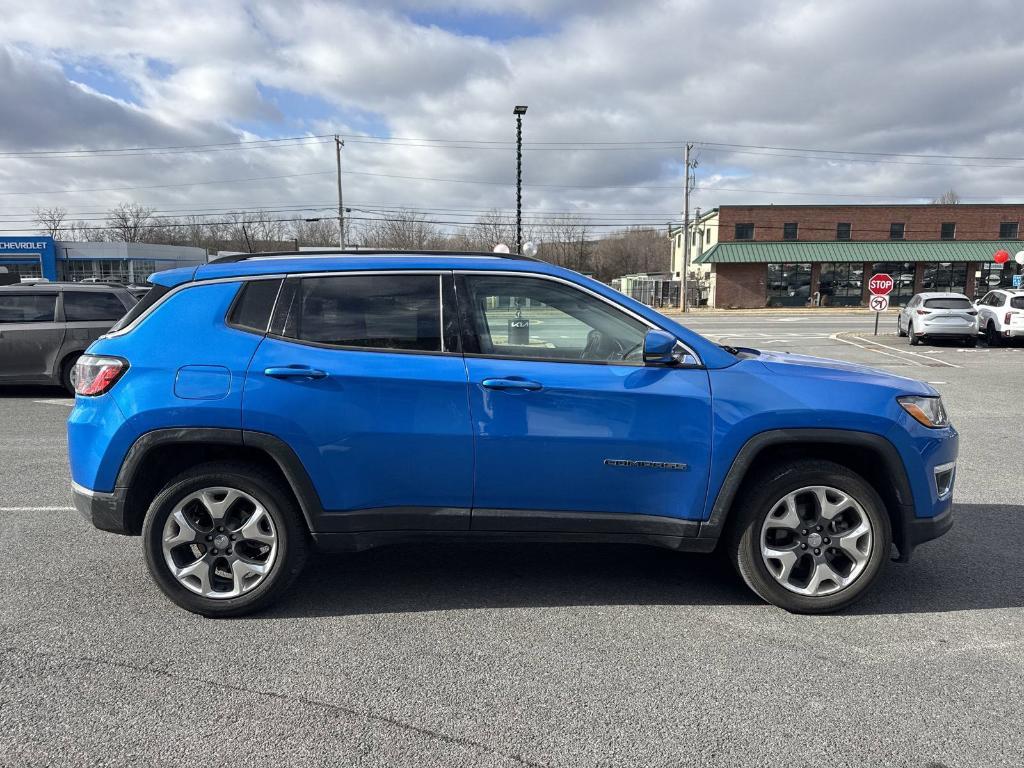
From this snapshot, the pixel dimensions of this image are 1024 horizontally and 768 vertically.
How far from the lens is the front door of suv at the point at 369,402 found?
331cm

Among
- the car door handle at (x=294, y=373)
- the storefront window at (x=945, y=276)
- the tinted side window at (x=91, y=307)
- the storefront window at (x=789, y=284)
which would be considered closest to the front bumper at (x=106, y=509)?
the car door handle at (x=294, y=373)

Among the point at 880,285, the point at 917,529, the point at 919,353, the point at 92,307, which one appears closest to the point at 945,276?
the point at 880,285

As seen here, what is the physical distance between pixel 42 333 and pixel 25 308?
47 centimetres

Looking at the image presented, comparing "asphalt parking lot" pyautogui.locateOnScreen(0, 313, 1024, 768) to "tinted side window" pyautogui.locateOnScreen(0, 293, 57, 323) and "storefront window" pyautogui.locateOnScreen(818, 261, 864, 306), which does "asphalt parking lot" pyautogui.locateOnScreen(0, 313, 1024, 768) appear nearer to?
"tinted side window" pyautogui.locateOnScreen(0, 293, 57, 323)

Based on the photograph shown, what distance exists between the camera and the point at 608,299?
3.54 metres

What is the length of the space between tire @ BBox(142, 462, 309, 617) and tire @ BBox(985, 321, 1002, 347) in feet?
70.3

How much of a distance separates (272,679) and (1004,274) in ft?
190

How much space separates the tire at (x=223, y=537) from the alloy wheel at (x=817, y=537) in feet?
7.94

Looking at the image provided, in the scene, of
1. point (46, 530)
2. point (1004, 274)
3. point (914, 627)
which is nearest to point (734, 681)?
point (914, 627)

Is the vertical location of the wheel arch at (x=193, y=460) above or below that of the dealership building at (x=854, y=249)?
below

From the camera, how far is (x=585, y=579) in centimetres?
397

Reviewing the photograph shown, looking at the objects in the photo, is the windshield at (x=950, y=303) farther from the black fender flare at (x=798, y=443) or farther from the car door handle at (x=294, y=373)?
the car door handle at (x=294, y=373)

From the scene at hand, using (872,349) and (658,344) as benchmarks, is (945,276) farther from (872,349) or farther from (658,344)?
(658,344)

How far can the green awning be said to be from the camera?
4653 cm
